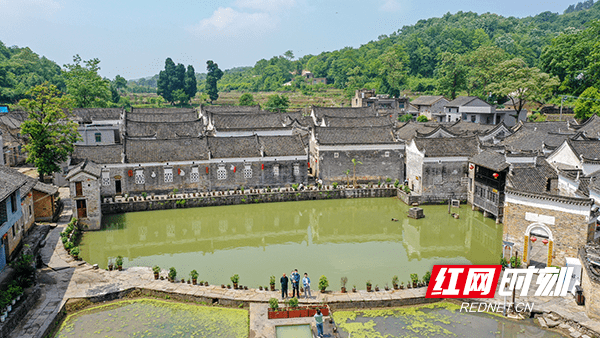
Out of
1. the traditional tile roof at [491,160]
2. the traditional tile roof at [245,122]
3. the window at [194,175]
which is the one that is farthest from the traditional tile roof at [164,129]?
the traditional tile roof at [491,160]

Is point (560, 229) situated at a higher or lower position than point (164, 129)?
lower

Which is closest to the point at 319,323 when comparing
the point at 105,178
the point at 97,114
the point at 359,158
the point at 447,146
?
the point at 447,146

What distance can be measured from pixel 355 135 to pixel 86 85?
4180cm

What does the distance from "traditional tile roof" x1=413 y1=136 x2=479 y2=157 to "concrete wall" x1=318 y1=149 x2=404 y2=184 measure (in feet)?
10.6

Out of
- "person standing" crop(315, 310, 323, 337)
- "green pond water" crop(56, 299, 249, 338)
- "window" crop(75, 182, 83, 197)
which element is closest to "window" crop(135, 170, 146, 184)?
"window" crop(75, 182, 83, 197)

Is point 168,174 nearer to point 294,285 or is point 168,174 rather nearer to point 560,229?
point 294,285

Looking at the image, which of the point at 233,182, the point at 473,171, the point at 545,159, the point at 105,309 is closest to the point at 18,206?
the point at 105,309

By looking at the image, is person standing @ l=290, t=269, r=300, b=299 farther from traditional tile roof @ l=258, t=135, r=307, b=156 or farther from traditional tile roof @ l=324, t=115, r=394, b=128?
traditional tile roof @ l=324, t=115, r=394, b=128

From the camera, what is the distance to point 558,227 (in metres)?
16.9

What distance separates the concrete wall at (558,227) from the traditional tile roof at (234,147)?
17510mm

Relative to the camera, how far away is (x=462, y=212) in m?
27.2

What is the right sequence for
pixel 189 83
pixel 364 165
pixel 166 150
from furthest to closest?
pixel 189 83
pixel 364 165
pixel 166 150

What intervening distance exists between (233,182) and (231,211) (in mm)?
3183

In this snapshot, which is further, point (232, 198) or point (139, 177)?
point (139, 177)
